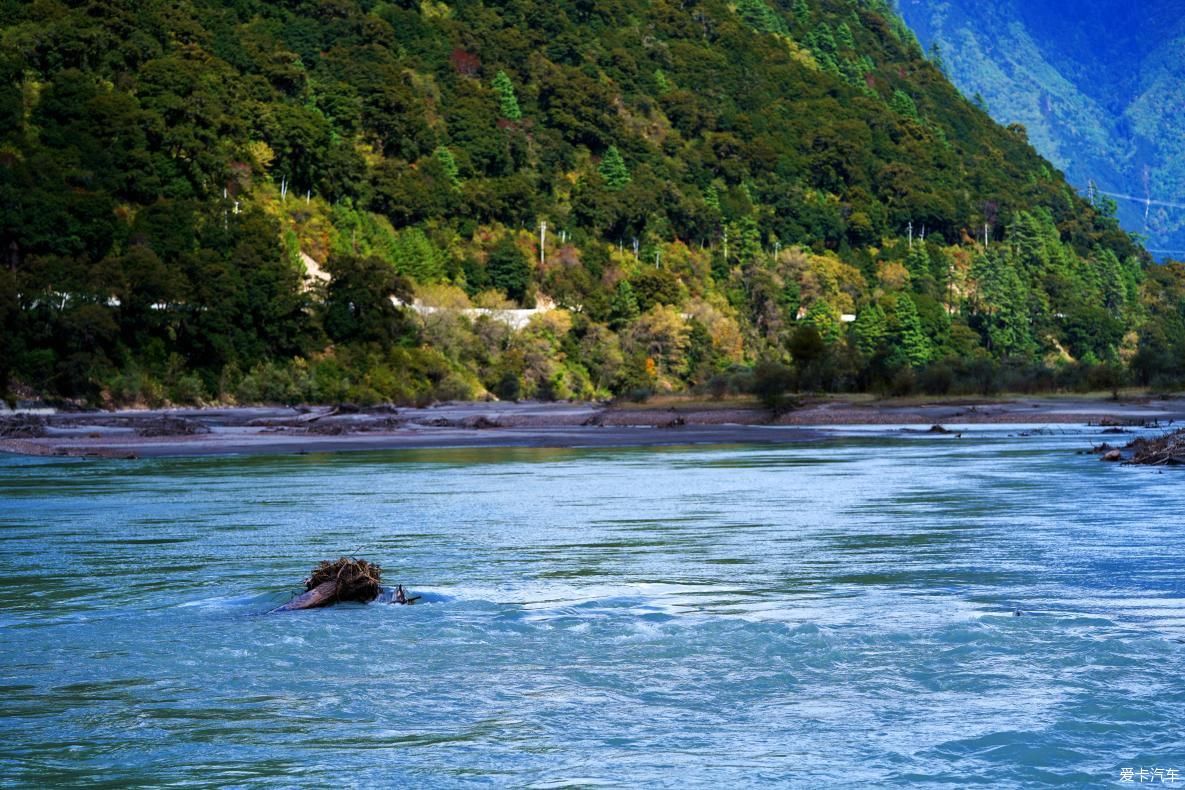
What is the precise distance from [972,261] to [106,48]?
309ft

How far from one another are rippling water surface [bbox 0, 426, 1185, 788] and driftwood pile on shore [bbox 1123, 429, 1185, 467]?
19.0 ft

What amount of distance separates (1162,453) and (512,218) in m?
87.4

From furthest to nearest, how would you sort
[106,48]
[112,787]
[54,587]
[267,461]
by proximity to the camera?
[106,48]
[267,461]
[54,587]
[112,787]

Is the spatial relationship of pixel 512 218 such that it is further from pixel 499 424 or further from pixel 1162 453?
pixel 1162 453

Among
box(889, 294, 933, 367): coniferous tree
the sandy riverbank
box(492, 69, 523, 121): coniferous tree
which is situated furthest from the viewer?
box(492, 69, 523, 121): coniferous tree

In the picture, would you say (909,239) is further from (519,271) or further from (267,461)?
(267,461)

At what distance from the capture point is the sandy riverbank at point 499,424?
4656cm

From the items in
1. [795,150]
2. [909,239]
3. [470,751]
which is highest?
[795,150]

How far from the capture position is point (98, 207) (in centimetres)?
7625

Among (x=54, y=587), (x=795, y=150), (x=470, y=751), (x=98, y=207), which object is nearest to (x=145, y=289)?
(x=98, y=207)

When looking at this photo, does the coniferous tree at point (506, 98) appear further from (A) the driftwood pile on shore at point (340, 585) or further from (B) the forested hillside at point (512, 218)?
(A) the driftwood pile on shore at point (340, 585)

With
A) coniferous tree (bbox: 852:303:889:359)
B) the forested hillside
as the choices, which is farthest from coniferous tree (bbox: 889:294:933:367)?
coniferous tree (bbox: 852:303:889:359)

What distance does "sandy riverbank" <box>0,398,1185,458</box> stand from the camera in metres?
46.6

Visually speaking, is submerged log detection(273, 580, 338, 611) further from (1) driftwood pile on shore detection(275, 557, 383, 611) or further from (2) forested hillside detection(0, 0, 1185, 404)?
(2) forested hillside detection(0, 0, 1185, 404)
